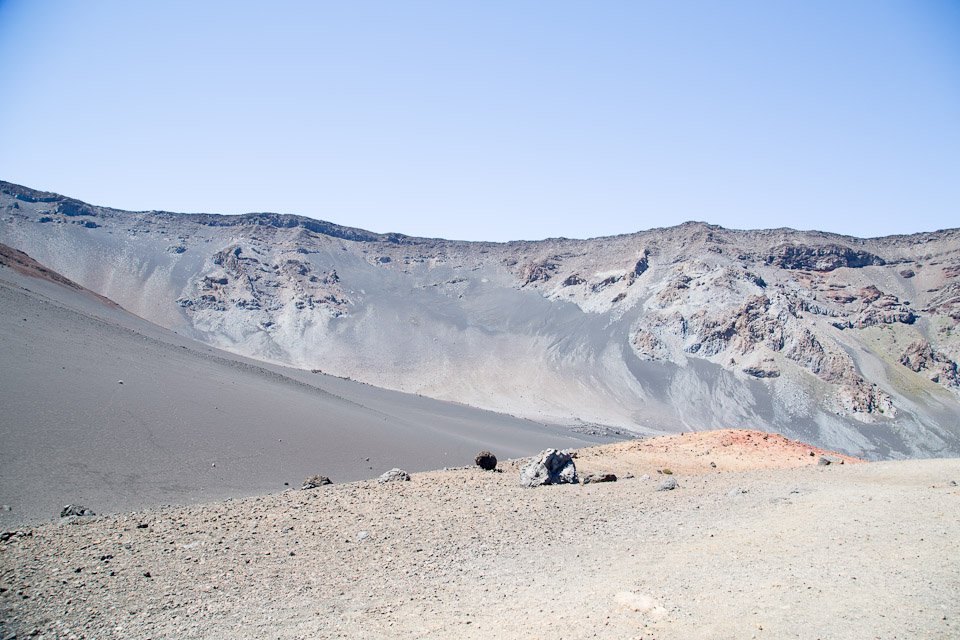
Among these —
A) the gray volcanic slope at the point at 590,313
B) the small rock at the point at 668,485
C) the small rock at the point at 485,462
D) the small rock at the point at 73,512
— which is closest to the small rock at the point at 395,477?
the small rock at the point at 485,462

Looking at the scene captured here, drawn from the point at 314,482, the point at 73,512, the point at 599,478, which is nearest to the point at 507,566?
the point at 599,478

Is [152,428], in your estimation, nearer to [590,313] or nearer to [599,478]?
[599,478]

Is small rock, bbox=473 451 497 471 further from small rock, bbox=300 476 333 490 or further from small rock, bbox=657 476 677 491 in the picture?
small rock, bbox=657 476 677 491

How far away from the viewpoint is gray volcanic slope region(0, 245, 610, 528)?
1466cm

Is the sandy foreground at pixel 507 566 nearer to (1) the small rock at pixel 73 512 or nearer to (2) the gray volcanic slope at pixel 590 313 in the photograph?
(1) the small rock at pixel 73 512

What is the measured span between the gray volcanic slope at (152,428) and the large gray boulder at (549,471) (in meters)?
7.17

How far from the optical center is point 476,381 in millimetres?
68438

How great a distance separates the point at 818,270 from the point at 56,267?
93.7m

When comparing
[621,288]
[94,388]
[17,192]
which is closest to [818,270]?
[621,288]

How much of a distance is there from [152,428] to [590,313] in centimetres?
6834

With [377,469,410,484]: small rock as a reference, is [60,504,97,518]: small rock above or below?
below

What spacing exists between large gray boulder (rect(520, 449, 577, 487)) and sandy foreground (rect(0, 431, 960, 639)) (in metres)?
0.93

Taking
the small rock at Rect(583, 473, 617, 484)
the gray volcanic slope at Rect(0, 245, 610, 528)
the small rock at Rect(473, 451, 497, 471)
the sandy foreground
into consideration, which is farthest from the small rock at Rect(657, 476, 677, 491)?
the gray volcanic slope at Rect(0, 245, 610, 528)

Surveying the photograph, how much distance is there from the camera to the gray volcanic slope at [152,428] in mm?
14664
